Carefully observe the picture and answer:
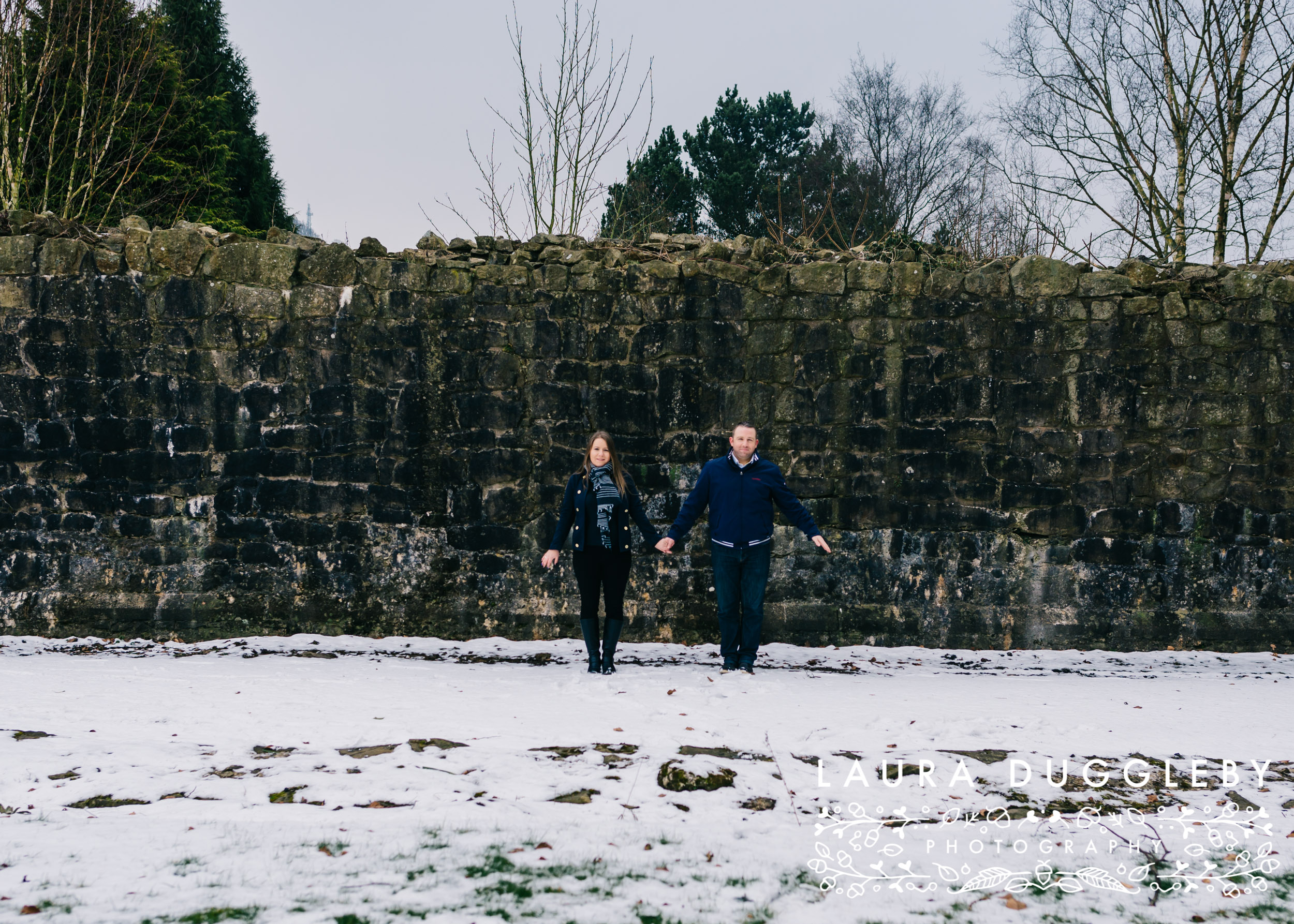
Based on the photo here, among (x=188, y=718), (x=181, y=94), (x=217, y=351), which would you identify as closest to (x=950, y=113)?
(x=181, y=94)

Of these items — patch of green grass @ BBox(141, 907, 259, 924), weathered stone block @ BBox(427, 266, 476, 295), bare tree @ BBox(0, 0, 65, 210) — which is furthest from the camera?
bare tree @ BBox(0, 0, 65, 210)

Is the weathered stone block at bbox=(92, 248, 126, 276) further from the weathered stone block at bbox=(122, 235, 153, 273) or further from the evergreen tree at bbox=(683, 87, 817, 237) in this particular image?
the evergreen tree at bbox=(683, 87, 817, 237)

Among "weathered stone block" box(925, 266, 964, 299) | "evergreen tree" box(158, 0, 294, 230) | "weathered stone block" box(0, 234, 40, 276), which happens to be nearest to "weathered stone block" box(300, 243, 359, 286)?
"weathered stone block" box(0, 234, 40, 276)

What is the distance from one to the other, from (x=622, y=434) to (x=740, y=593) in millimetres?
1484

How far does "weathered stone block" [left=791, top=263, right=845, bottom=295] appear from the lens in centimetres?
643

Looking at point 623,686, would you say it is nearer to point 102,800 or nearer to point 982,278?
point 102,800

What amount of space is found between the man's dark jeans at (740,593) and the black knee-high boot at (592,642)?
801 mm

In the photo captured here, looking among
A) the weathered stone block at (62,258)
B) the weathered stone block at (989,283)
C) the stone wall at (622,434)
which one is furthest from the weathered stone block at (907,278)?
the weathered stone block at (62,258)

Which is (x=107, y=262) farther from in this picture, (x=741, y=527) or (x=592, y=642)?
(x=741, y=527)

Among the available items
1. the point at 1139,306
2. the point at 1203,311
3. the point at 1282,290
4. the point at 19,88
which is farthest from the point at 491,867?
the point at 19,88

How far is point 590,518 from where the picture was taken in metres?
5.62

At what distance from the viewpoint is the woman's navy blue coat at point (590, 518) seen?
560 centimetres

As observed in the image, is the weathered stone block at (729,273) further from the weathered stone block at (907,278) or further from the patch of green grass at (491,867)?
the patch of green grass at (491,867)

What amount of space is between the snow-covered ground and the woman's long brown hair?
3.92ft
